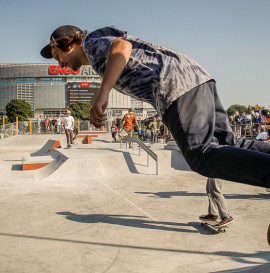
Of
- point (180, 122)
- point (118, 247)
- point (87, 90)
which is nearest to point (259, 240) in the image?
point (118, 247)

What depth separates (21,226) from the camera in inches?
141

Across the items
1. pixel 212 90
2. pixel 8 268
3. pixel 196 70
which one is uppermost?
pixel 196 70

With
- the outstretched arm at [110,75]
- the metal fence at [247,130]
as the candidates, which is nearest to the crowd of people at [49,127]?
the metal fence at [247,130]

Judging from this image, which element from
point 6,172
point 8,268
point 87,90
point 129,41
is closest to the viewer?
point 129,41

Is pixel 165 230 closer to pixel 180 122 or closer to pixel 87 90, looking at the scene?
pixel 180 122

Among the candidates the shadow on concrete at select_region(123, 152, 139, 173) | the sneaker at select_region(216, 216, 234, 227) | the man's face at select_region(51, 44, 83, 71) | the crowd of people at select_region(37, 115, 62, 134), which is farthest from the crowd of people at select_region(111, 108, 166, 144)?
the crowd of people at select_region(37, 115, 62, 134)

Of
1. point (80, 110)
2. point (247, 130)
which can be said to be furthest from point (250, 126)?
point (80, 110)

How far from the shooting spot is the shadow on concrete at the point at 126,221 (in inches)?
139

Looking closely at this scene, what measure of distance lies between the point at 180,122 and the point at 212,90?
1.24 ft

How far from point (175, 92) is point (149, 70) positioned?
0.24 meters

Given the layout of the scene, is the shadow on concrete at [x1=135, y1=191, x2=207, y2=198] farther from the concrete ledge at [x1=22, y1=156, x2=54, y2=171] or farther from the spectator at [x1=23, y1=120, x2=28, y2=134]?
the spectator at [x1=23, y1=120, x2=28, y2=134]

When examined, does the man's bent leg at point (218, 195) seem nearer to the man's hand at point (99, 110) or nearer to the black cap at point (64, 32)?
the man's hand at point (99, 110)

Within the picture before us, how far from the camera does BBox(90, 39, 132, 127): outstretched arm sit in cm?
182

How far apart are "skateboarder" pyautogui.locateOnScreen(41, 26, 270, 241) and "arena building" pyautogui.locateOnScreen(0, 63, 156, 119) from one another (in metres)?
105
